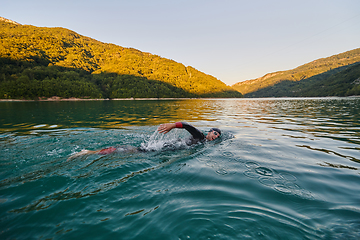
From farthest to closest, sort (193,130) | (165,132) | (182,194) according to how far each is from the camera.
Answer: (193,130) → (165,132) → (182,194)

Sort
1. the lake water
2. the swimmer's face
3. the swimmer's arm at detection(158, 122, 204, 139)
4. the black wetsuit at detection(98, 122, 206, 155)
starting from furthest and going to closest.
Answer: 1. the swimmer's face
2. the black wetsuit at detection(98, 122, 206, 155)
3. the swimmer's arm at detection(158, 122, 204, 139)
4. the lake water

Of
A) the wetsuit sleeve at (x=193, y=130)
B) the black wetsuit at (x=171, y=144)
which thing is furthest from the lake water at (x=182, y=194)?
the wetsuit sleeve at (x=193, y=130)

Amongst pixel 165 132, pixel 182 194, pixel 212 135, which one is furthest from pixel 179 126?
pixel 182 194

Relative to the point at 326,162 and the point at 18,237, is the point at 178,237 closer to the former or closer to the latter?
the point at 18,237

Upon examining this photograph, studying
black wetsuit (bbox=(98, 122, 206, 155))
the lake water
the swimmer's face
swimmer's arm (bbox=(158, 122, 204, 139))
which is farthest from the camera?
the swimmer's face

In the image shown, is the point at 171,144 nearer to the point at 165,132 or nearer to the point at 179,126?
the point at 179,126

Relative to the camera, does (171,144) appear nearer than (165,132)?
No

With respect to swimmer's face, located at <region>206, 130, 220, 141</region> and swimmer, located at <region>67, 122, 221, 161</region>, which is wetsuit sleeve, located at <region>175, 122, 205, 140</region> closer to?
swimmer, located at <region>67, 122, 221, 161</region>

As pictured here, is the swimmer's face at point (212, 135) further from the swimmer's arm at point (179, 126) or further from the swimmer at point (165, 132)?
the swimmer's arm at point (179, 126)

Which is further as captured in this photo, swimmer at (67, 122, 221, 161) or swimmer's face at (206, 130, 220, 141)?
swimmer's face at (206, 130, 220, 141)

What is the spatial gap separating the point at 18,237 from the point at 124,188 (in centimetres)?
180

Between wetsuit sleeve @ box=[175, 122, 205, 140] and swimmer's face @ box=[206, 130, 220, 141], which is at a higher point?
wetsuit sleeve @ box=[175, 122, 205, 140]

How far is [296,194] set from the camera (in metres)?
3.51

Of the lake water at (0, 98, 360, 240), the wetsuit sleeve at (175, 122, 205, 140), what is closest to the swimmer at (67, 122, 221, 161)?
the wetsuit sleeve at (175, 122, 205, 140)
